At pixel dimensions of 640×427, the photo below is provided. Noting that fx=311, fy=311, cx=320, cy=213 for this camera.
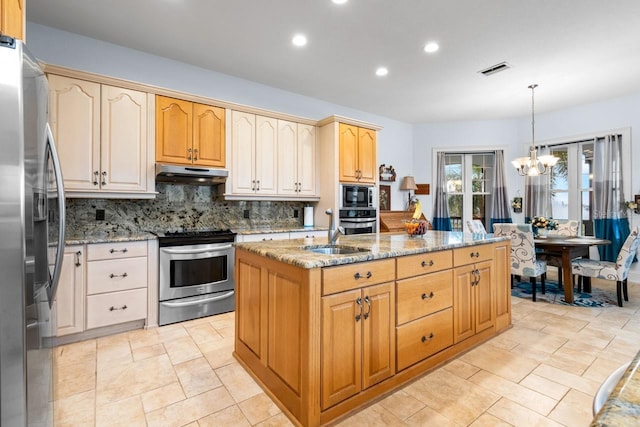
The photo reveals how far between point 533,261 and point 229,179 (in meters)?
3.79

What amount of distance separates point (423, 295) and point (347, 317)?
0.70 metres

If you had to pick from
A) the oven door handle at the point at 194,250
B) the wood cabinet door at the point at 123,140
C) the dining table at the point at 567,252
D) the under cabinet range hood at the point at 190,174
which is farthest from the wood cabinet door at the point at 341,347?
the dining table at the point at 567,252

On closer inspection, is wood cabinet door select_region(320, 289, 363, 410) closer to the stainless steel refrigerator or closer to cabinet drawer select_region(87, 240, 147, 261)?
the stainless steel refrigerator

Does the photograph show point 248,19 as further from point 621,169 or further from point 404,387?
point 621,169

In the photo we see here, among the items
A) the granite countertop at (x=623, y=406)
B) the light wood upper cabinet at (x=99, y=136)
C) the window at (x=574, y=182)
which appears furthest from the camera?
the window at (x=574, y=182)

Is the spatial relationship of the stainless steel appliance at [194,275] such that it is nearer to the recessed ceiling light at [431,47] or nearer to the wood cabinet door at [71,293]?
the wood cabinet door at [71,293]

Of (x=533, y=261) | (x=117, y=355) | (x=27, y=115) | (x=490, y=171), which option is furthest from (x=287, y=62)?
(x=490, y=171)

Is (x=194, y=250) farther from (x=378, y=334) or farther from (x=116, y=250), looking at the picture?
(x=378, y=334)

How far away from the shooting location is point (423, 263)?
216cm

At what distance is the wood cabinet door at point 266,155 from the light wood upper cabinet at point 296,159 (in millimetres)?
74

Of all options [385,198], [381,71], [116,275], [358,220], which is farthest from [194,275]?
[385,198]

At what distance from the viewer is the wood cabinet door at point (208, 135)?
138 inches

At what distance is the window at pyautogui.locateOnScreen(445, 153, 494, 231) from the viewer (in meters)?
6.30

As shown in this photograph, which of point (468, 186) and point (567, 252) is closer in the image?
point (567, 252)
